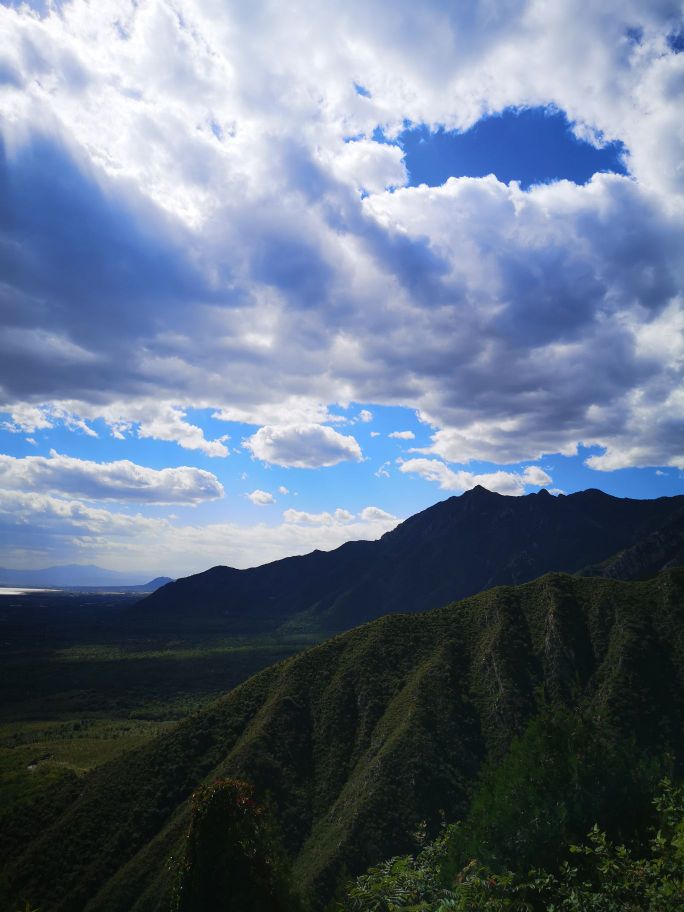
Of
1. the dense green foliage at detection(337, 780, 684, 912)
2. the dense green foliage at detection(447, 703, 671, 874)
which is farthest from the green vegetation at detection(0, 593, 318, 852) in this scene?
the dense green foliage at detection(337, 780, 684, 912)

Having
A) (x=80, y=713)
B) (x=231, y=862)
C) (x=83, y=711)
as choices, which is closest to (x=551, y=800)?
(x=231, y=862)

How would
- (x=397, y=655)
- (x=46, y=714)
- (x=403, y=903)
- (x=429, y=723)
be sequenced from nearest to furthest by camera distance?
(x=403, y=903), (x=429, y=723), (x=397, y=655), (x=46, y=714)

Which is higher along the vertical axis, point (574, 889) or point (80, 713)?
point (574, 889)

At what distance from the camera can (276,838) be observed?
19781mm

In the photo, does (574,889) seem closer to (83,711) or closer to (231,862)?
(231,862)

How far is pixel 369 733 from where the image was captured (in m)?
76.1

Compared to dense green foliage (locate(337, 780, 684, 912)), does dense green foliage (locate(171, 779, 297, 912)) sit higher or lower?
lower

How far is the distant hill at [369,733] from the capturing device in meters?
58.2

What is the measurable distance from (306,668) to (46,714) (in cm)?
9981

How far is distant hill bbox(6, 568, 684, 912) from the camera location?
58250 mm

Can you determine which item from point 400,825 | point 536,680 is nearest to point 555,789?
point 400,825

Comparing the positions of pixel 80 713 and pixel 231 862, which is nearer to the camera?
pixel 231 862

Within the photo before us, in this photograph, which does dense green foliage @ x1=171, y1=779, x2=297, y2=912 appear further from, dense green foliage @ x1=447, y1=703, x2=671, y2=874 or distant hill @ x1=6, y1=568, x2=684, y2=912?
distant hill @ x1=6, y1=568, x2=684, y2=912

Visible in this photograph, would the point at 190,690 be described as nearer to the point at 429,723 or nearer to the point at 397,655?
the point at 397,655
